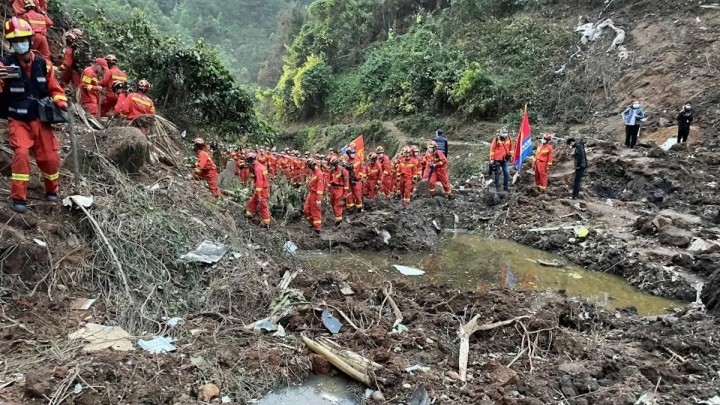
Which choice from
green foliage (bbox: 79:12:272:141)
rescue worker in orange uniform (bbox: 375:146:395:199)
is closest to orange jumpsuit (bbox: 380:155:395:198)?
rescue worker in orange uniform (bbox: 375:146:395:199)

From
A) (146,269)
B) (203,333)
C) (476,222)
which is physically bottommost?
(476,222)

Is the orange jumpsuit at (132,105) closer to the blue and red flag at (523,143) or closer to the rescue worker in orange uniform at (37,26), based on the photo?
the rescue worker in orange uniform at (37,26)

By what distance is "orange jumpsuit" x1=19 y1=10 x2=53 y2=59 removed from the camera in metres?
7.64

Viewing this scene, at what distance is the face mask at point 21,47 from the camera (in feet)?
17.0

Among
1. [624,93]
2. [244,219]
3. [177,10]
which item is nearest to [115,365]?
[244,219]

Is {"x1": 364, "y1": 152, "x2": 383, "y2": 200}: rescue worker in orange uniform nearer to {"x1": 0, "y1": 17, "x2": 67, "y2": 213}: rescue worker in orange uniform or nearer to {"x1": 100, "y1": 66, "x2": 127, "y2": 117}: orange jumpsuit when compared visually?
{"x1": 100, "y1": 66, "x2": 127, "y2": 117}: orange jumpsuit

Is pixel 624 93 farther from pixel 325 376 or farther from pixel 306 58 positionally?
pixel 306 58

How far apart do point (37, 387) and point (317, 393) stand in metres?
2.23

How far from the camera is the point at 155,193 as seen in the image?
7.08 metres

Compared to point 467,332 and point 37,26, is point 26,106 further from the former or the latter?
point 467,332

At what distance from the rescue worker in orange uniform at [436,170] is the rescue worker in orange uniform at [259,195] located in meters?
5.01

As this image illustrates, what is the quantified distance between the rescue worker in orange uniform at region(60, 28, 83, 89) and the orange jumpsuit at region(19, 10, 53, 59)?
71cm

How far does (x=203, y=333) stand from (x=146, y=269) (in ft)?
3.67

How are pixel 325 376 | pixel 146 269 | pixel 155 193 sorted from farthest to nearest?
pixel 155 193, pixel 146 269, pixel 325 376
